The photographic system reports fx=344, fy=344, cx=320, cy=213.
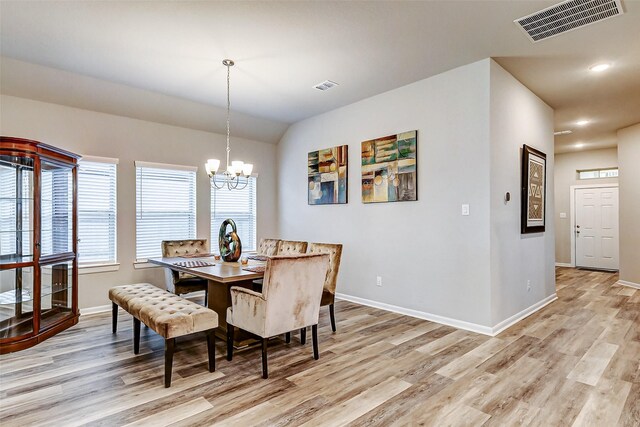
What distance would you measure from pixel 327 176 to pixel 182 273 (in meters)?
2.51

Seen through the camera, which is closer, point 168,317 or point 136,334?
point 168,317

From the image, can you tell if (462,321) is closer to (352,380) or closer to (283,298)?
(352,380)

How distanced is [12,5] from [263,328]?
10.1 ft

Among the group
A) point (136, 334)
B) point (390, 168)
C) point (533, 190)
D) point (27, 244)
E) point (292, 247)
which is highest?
point (390, 168)

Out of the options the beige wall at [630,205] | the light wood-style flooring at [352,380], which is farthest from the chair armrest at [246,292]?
the beige wall at [630,205]

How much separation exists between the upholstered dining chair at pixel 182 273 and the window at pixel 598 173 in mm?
8566

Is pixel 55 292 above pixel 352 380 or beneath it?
above

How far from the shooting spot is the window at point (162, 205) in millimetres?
4863

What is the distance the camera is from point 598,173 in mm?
7910

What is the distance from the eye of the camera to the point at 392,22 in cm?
287

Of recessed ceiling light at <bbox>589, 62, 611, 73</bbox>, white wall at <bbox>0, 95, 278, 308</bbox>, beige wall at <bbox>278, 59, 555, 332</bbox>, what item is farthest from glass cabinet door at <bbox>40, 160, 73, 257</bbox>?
recessed ceiling light at <bbox>589, 62, 611, 73</bbox>

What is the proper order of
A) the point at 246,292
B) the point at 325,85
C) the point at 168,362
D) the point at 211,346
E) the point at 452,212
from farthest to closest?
the point at 325,85
the point at 452,212
the point at 246,292
the point at 211,346
the point at 168,362

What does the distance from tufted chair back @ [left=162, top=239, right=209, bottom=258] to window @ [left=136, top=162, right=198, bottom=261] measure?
65 cm

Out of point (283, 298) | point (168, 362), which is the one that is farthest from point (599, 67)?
point (168, 362)
